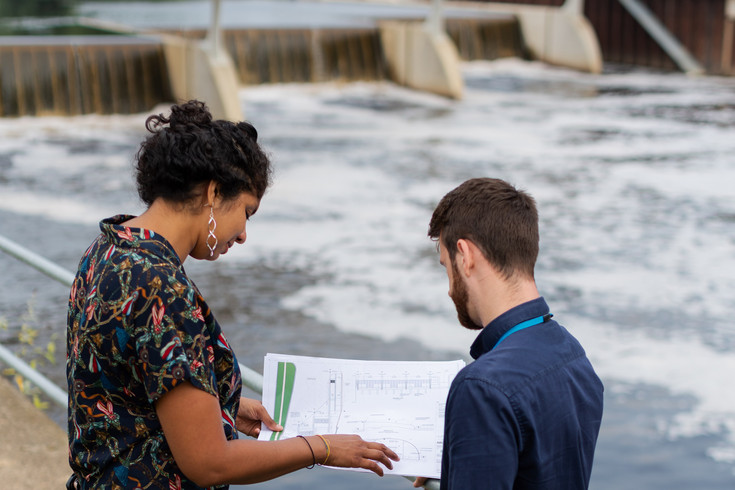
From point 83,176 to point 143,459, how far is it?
35.9 ft

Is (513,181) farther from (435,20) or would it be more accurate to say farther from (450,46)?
(435,20)

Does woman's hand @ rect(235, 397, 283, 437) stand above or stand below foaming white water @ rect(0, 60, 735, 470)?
above

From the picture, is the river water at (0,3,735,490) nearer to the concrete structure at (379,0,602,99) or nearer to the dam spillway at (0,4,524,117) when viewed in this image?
the dam spillway at (0,4,524,117)

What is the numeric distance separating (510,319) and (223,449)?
21.5 inches

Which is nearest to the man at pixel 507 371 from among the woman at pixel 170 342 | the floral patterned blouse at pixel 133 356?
the woman at pixel 170 342

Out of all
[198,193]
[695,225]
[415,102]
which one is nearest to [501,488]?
[198,193]

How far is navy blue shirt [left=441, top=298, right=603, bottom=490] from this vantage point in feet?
4.89

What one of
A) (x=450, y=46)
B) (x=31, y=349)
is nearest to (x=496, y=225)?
(x=31, y=349)

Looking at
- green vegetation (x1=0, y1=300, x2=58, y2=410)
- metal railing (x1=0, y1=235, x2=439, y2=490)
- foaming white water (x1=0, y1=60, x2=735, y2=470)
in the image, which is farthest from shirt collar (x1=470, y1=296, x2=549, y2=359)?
green vegetation (x1=0, y1=300, x2=58, y2=410)

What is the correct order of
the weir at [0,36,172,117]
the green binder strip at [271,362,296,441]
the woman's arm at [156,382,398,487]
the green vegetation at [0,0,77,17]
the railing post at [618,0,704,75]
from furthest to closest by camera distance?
the green vegetation at [0,0,77,17], the railing post at [618,0,704,75], the weir at [0,36,172,117], the green binder strip at [271,362,296,441], the woman's arm at [156,382,398,487]

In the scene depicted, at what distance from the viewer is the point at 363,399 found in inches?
75.7

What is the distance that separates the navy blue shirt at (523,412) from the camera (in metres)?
1.49

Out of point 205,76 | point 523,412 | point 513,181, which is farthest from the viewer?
point 205,76

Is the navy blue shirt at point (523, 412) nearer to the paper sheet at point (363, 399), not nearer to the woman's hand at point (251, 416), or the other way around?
the paper sheet at point (363, 399)
